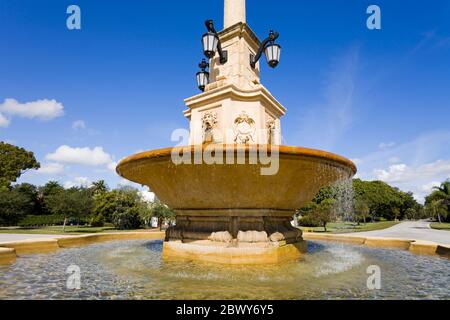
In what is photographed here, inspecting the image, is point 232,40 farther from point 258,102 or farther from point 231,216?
point 231,216

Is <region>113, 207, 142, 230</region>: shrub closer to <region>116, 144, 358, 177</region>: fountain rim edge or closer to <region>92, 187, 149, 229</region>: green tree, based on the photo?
<region>92, 187, 149, 229</region>: green tree

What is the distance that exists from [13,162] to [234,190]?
56.3m

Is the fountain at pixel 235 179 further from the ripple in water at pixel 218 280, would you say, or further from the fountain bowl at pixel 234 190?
the ripple in water at pixel 218 280

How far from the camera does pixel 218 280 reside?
13.4 ft

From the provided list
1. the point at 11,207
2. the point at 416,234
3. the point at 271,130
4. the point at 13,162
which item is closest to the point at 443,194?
the point at 416,234

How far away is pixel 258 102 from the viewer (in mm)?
7398

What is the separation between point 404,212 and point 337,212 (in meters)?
67.8

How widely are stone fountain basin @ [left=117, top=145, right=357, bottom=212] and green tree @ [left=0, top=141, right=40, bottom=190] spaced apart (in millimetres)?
51472

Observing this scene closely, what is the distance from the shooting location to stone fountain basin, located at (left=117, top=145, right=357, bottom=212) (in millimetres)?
5020

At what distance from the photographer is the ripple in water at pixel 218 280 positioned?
340 centimetres

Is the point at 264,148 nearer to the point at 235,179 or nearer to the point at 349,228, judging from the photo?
the point at 235,179

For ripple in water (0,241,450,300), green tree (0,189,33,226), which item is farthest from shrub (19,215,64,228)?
ripple in water (0,241,450,300)

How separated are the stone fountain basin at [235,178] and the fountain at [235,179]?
0.06 ft

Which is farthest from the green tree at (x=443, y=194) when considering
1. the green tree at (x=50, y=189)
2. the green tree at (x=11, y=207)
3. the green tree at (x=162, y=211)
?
the green tree at (x=50, y=189)
